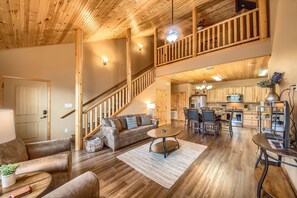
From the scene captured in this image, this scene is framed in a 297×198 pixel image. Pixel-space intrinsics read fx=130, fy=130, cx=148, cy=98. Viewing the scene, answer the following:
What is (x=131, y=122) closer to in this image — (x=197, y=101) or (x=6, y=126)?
(x=6, y=126)

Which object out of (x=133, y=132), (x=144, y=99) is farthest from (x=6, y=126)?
(x=144, y=99)

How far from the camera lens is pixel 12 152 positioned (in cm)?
A: 176

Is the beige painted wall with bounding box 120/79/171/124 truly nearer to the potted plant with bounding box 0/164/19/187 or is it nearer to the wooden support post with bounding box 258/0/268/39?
the potted plant with bounding box 0/164/19/187

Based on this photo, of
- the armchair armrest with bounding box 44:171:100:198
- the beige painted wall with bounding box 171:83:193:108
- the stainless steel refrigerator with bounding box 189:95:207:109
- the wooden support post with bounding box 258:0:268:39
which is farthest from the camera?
the beige painted wall with bounding box 171:83:193:108

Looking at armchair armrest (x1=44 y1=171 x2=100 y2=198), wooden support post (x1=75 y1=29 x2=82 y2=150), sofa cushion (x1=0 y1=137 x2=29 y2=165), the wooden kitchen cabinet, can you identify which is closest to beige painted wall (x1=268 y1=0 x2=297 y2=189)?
armchair armrest (x1=44 y1=171 x2=100 y2=198)

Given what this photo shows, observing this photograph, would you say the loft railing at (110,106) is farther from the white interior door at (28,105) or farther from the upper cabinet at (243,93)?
the upper cabinet at (243,93)

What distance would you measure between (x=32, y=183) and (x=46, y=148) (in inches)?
43.9

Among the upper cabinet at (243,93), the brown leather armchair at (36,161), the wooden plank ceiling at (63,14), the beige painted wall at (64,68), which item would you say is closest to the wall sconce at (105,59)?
the beige painted wall at (64,68)

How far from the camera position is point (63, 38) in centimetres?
401

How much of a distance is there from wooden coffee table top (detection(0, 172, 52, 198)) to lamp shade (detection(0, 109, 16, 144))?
43cm

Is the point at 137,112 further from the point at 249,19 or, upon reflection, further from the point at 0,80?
the point at 249,19

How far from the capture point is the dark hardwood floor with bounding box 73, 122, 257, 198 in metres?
1.98

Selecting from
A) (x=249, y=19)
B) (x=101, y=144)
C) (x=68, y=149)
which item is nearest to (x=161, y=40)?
(x=249, y=19)

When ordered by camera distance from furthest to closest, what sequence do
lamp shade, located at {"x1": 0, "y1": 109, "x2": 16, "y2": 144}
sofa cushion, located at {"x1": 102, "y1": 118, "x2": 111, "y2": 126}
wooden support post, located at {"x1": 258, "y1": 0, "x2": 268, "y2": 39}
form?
sofa cushion, located at {"x1": 102, "y1": 118, "x2": 111, "y2": 126}, wooden support post, located at {"x1": 258, "y1": 0, "x2": 268, "y2": 39}, lamp shade, located at {"x1": 0, "y1": 109, "x2": 16, "y2": 144}
